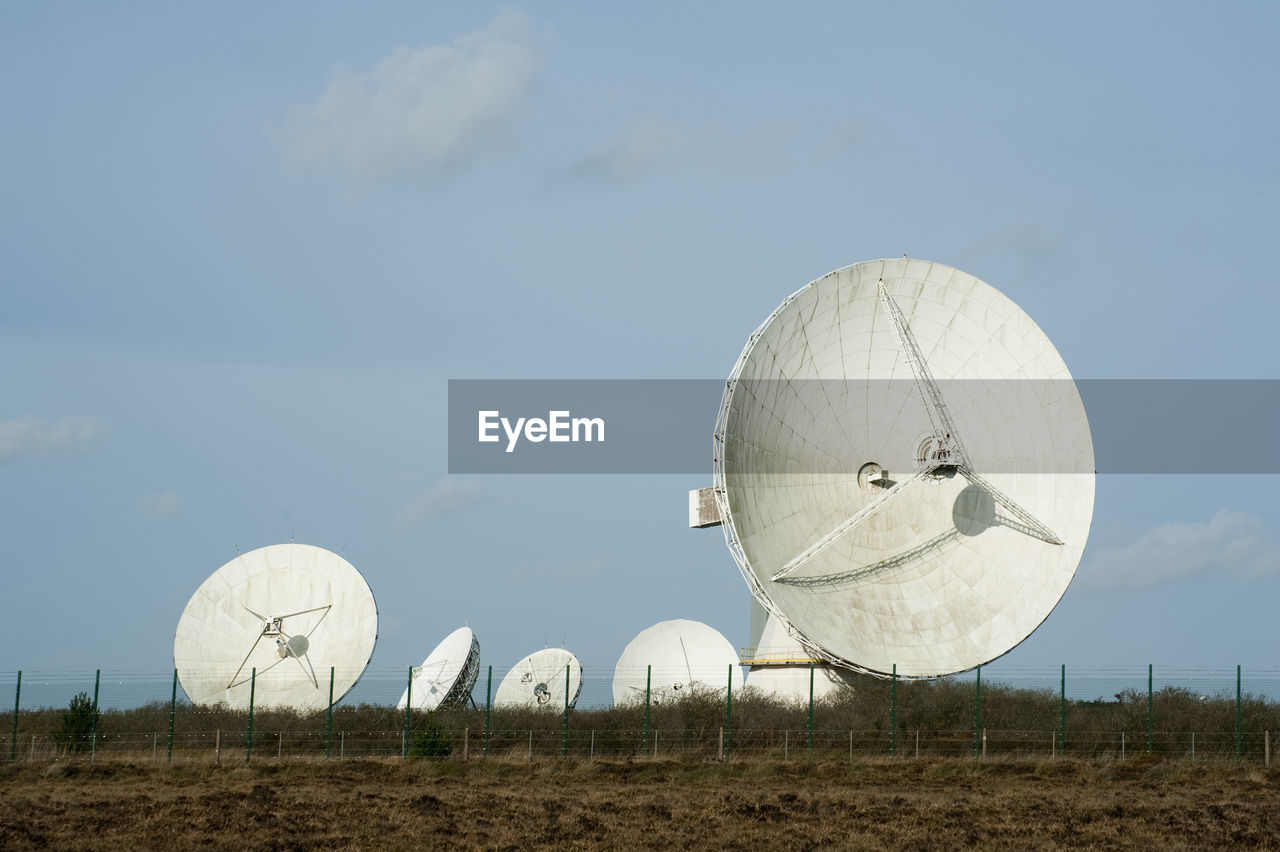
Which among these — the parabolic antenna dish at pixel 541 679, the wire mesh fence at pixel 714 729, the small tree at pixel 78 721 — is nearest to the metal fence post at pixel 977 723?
the wire mesh fence at pixel 714 729

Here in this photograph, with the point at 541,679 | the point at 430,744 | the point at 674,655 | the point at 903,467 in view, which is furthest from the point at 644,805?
the point at 541,679

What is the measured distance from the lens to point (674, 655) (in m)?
52.9

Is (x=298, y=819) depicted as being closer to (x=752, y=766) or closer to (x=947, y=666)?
(x=752, y=766)

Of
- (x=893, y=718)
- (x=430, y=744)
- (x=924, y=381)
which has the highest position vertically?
(x=924, y=381)

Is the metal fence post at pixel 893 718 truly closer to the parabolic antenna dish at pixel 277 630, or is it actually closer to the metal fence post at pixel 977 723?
the metal fence post at pixel 977 723

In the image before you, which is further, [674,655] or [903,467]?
[674,655]

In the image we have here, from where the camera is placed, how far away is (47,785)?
27.3 metres

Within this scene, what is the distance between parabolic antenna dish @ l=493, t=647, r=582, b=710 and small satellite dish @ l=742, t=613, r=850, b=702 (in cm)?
1117

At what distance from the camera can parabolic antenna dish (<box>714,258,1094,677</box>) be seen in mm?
36062

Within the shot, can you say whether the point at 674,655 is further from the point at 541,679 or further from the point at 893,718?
the point at 893,718

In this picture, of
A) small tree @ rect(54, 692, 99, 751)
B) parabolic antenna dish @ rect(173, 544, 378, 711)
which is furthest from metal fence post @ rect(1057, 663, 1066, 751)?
small tree @ rect(54, 692, 99, 751)

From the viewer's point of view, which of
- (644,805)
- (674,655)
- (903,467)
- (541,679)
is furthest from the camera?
(541,679)

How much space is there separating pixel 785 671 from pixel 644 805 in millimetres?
16404

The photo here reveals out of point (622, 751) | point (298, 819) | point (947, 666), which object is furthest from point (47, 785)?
point (947, 666)
